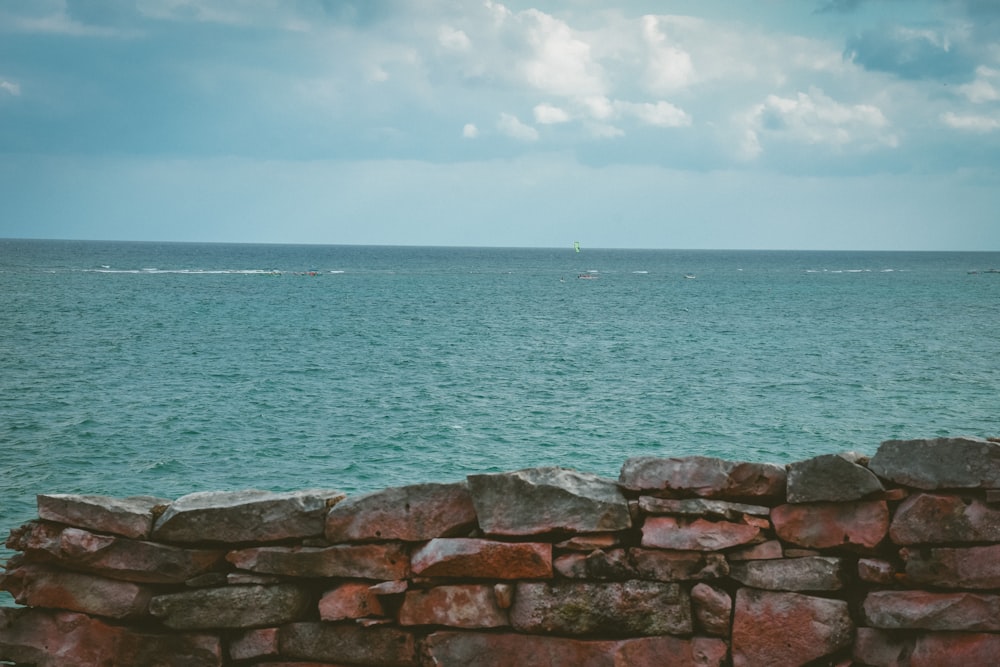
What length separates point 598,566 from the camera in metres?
6.12

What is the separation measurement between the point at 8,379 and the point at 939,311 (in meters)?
75.1

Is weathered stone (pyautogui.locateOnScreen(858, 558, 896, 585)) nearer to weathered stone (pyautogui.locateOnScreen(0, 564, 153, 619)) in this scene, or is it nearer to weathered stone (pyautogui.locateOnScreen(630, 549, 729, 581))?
weathered stone (pyautogui.locateOnScreen(630, 549, 729, 581))

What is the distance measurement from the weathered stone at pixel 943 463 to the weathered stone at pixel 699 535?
0.91m

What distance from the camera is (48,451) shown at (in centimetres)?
2948

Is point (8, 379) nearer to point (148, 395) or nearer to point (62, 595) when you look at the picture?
point (148, 395)

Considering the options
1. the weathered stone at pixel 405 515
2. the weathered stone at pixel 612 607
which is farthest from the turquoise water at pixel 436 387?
the weathered stone at pixel 612 607

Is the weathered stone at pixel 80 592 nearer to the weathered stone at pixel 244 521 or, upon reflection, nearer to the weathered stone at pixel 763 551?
the weathered stone at pixel 244 521

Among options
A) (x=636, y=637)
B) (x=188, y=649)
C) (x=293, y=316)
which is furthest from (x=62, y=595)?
(x=293, y=316)

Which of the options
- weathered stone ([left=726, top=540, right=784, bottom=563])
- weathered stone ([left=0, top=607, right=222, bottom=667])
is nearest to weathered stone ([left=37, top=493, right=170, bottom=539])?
weathered stone ([left=0, top=607, right=222, bottom=667])

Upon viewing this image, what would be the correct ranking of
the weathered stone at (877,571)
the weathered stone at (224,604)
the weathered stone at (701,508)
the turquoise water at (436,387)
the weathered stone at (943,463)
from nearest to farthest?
the weathered stone at (943,463), the weathered stone at (877,571), the weathered stone at (701,508), the weathered stone at (224,604), the turquoise water at (436,387)

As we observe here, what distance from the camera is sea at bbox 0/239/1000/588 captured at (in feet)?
93.8

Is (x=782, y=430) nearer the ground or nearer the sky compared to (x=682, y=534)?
nearer the ground

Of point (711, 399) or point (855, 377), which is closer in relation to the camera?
point (711, 399)

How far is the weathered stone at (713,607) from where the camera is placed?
20.0ft
